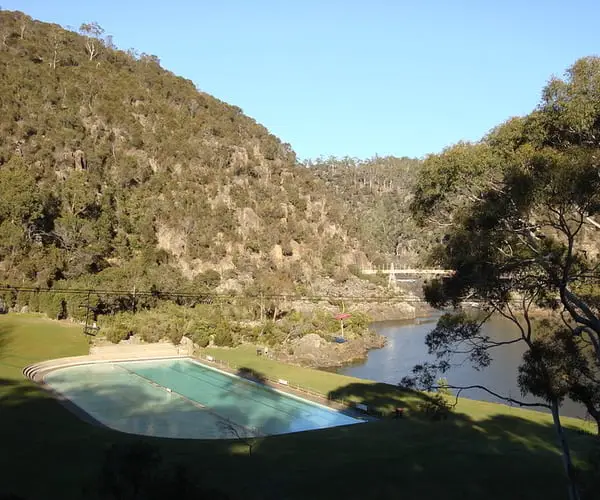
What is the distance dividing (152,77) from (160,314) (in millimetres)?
46932

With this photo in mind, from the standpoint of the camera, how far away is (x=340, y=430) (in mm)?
15430

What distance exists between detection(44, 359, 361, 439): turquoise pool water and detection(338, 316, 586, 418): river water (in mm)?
6337

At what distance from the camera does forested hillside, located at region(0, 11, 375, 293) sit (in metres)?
40.0

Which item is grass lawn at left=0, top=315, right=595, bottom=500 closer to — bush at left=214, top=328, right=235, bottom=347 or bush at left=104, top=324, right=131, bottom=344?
bush at left=104, top=324, right=131, bottom=344

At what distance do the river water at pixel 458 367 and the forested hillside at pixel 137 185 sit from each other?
12.4 meters

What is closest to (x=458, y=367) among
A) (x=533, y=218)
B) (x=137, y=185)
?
(x=533, y=218)

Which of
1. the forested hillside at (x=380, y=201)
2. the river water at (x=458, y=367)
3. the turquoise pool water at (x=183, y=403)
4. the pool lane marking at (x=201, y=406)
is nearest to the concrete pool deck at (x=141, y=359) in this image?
the turquoise pool water at (x=183, y=403)

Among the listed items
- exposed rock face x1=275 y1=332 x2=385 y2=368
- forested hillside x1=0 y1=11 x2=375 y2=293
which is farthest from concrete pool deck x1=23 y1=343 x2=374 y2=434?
forested hillside x1=0 y1=11 x2=375 y2=293

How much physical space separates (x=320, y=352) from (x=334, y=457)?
24.2 m

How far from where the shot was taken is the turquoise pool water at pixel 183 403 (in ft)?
53.2

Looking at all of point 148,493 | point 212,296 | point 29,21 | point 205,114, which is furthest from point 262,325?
point 29,21

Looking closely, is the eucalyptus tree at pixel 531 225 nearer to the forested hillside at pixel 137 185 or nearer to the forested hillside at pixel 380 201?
the forested hillside at pixel 137 185

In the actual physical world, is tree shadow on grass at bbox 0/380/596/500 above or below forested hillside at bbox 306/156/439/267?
below

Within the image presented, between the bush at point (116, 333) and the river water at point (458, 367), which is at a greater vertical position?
the bush at point (116, 333)
